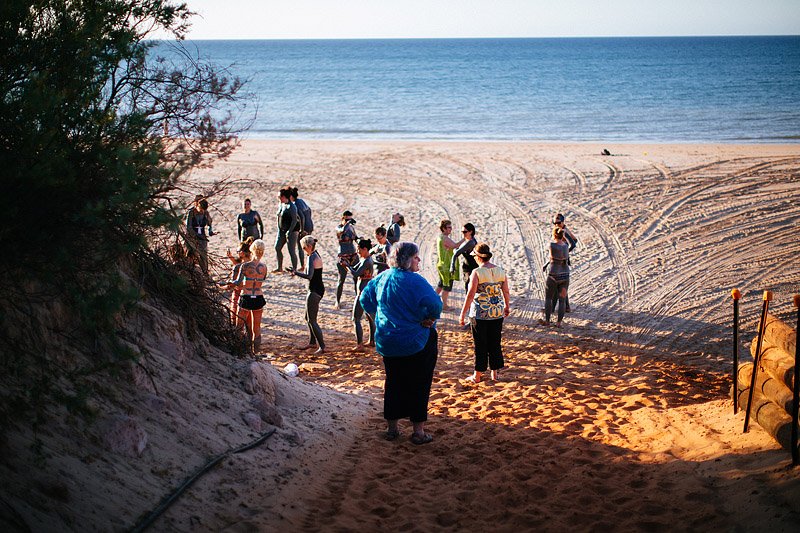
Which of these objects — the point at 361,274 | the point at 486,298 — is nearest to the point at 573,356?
the point at 486,298

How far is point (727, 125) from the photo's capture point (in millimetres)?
36938

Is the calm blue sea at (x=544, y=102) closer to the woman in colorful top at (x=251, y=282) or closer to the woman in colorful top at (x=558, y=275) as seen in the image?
the woman in colorful top at (x=251, y=282)

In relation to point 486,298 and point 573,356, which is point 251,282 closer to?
point 486,298

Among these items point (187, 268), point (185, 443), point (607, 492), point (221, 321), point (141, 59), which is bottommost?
point (607, 492)

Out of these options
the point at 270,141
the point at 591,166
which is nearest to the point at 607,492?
the point at 591,166

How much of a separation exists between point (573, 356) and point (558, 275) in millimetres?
1663

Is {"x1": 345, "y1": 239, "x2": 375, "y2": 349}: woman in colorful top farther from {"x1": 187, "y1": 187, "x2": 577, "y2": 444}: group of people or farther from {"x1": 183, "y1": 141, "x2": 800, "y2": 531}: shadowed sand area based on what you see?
{"x1": 183, "y1": 141, "x2": 800, "y2": 531}: shadowed sand area

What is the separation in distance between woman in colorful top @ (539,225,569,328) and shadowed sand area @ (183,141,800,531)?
376mm

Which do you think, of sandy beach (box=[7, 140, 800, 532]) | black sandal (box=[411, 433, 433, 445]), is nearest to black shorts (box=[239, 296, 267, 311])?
sandy beach (box=[7, 140, 800, 532])

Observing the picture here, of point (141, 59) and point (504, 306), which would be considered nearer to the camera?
point (141, 59)

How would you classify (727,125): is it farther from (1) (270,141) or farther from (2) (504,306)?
(2) (504,306)

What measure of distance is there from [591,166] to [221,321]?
1855 cm

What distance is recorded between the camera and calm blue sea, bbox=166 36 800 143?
3666 centimetres

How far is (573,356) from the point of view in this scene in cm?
1033
